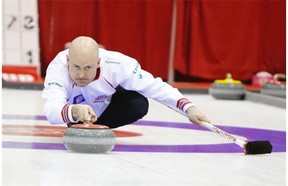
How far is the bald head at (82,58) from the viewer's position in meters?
3.42

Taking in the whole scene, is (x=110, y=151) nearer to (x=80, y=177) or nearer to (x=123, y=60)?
(x=123, y=60)

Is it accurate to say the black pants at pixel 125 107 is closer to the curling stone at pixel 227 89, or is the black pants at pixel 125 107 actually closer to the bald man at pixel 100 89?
the bald man at pixel 100 89

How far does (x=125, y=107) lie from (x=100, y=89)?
35cm

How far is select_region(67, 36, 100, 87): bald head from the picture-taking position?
342 cm

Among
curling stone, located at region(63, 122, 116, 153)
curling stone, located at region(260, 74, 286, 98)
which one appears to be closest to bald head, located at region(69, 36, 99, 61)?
curling stone, located at region(63, 122, 116, 153)

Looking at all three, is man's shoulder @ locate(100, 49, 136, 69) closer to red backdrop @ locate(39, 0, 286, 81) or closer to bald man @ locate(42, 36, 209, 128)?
bald man @ locate(42, 36, 209, 128)

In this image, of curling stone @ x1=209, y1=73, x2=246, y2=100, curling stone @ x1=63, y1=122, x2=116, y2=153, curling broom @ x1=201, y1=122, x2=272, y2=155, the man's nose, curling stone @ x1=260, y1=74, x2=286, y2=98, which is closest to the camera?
curling stone @ x1=63, y1=122, x2=116, y2=153

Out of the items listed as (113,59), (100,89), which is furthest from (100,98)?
(113,59)

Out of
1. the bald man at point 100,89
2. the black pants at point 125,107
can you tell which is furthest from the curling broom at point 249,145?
the black pants at point 125,107

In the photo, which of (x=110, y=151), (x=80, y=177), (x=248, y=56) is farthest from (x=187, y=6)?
(x=80, y=177)

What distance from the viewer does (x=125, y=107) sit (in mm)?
4082

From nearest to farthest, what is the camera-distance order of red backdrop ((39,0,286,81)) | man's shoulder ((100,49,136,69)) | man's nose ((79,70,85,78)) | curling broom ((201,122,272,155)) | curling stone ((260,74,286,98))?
1. man's nose ((79,70,85,78))
2. curling broom ((201,122,272,155))
3. man's shoulder ((100,49,136,69))
4. curling stone ((260,74,286,98))
5. red backdrop ((39,0,286,81))

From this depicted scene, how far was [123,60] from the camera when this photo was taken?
384 cm

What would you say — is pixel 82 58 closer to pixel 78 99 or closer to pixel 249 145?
pixel 78 99
